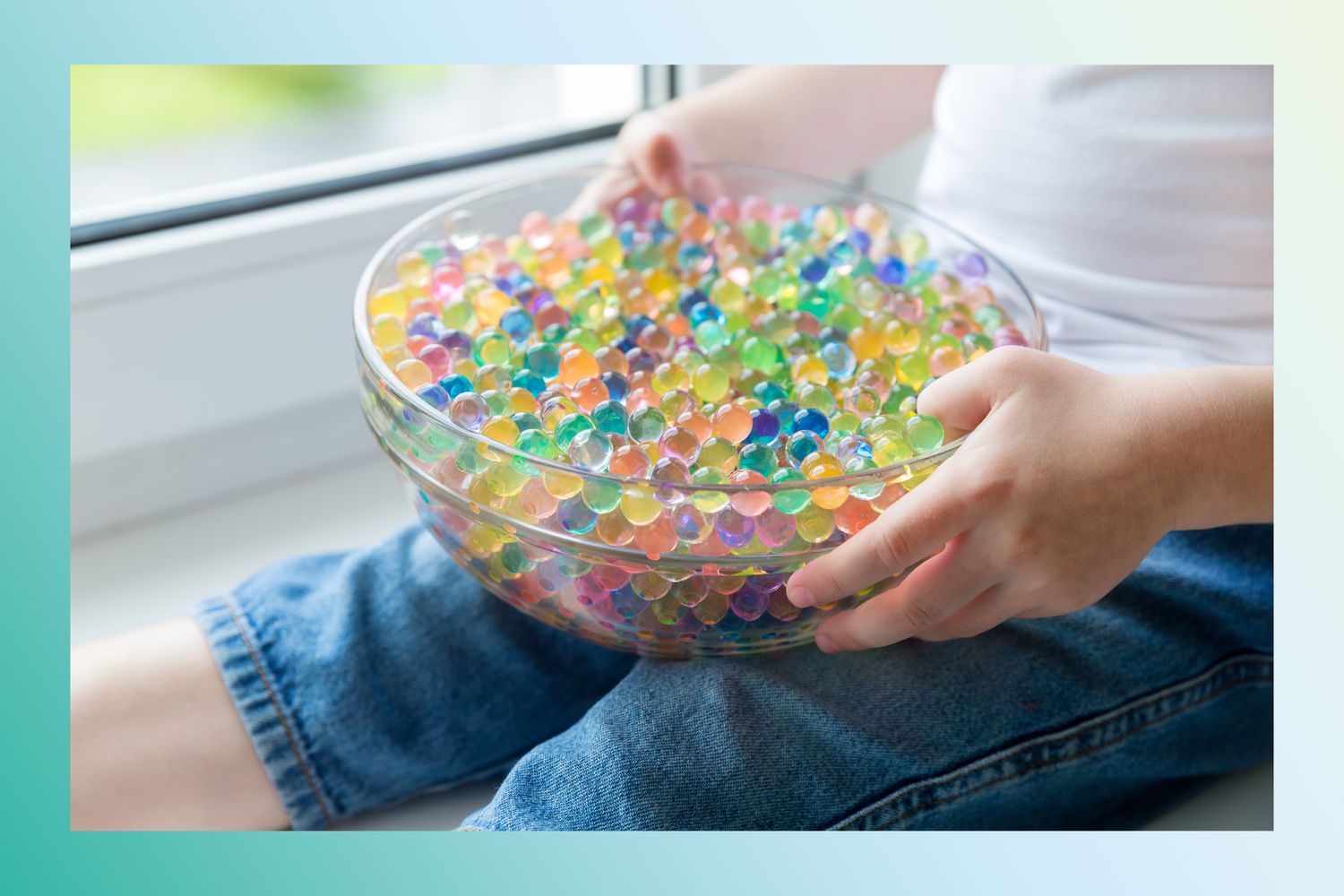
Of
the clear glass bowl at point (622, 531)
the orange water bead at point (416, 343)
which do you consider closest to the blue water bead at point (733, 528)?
the clear glass bowl at point (622, 531)

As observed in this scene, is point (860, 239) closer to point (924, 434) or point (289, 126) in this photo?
point (924, 434)

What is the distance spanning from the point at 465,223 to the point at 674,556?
0.34 m

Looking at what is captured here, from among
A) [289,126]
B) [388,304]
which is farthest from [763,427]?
[289,126]

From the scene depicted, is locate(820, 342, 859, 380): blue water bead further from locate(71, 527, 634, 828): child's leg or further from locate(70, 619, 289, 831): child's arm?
locate(70, 619, 289, 831): child's arm

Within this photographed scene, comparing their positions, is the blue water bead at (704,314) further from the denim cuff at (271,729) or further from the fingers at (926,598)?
the denim cuff at (271,729)

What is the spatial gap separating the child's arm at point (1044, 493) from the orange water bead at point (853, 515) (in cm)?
1

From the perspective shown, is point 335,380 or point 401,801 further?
point 335,380

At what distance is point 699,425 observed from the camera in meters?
0.61

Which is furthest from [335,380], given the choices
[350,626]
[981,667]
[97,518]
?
[981,667]

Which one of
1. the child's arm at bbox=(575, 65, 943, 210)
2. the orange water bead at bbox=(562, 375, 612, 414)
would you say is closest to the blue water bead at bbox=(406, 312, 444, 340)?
the orange water bead at bbox=(562, 375, 612, 414)

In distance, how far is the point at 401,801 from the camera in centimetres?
74

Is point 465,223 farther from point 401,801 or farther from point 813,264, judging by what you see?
point 401,801

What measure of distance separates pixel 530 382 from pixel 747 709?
7.8 inches

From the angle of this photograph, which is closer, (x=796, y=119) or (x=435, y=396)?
(x=435, y=396)
